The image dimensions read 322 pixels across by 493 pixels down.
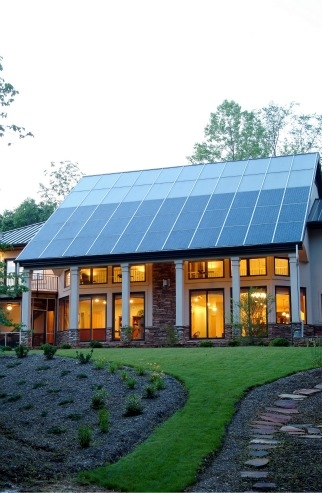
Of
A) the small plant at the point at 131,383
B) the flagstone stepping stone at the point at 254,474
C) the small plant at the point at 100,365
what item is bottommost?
the flagstone stepping stone at the point at 254,474

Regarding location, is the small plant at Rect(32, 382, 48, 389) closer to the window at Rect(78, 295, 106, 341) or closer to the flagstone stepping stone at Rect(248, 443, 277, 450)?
the flagstone stepping stone at Rect(248, 443, 277, 450)

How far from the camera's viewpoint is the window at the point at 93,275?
28.8 meters

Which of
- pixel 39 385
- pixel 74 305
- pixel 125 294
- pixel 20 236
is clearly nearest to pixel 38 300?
pixel 20 236

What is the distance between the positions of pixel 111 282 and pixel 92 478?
20.2 metres

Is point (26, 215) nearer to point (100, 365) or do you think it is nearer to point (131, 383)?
point (100, 365)

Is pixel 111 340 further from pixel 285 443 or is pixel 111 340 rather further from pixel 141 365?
pixel 285 443

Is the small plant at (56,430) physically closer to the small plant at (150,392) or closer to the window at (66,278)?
the small plant at (150,392)

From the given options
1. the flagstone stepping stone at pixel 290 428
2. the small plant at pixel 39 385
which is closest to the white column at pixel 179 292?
the small plant at pixel 39 385

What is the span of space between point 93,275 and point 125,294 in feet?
11.9

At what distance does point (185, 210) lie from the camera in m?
27.6

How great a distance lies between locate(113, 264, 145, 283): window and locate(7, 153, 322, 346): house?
0.05 metres

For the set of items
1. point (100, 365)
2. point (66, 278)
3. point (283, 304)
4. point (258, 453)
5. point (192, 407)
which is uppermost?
point (66, 278)

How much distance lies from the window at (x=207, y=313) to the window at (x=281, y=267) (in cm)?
246

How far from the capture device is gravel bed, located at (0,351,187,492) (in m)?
9.11
